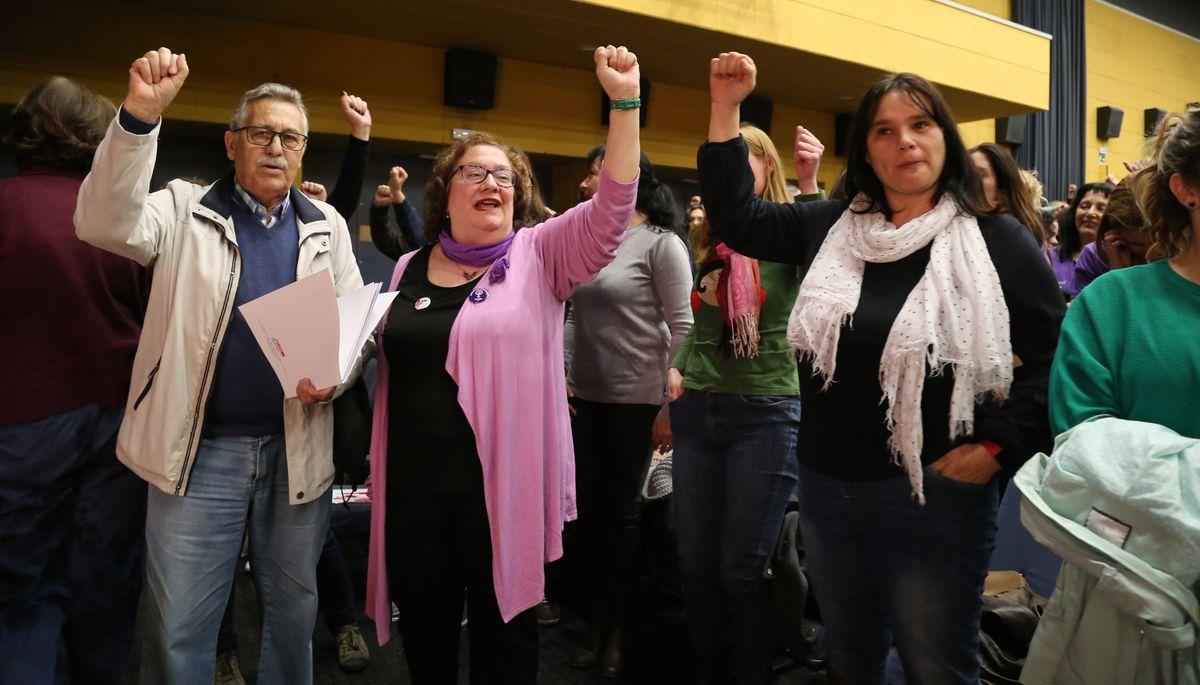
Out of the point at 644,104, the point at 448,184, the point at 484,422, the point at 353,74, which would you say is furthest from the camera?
the point at 644,104

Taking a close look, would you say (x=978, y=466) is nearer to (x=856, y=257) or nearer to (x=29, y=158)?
(x=856, y=257)

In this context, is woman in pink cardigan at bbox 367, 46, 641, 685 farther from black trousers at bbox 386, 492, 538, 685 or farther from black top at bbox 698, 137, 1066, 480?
black top at bbox 698, 137, 1066, 480

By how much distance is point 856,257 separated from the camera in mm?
1508

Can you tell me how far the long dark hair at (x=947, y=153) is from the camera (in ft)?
4.80

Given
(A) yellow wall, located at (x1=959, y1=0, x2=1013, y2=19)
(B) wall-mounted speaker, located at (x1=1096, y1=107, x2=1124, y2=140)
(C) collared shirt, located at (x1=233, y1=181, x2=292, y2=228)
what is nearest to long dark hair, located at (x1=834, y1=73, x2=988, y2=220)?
(C) collared shirt, located at (x1=233, y1=181, x2=292, y2=228)

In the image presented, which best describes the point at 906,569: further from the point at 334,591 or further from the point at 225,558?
the point at 334,591

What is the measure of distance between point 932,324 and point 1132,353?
30cm

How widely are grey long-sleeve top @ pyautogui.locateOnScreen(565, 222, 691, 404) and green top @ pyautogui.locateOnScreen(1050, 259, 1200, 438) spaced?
1.24 m

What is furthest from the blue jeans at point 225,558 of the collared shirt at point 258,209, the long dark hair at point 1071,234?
the long dark hair at point 1071,234

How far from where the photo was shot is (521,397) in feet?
5.31

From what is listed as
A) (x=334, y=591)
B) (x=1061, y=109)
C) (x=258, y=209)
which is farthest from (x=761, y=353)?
(x=1061, y=109)

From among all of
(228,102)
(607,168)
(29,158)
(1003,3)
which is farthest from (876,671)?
(1003,3)

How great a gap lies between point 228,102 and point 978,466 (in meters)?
5.30

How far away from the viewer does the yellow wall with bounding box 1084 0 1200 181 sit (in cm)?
985
